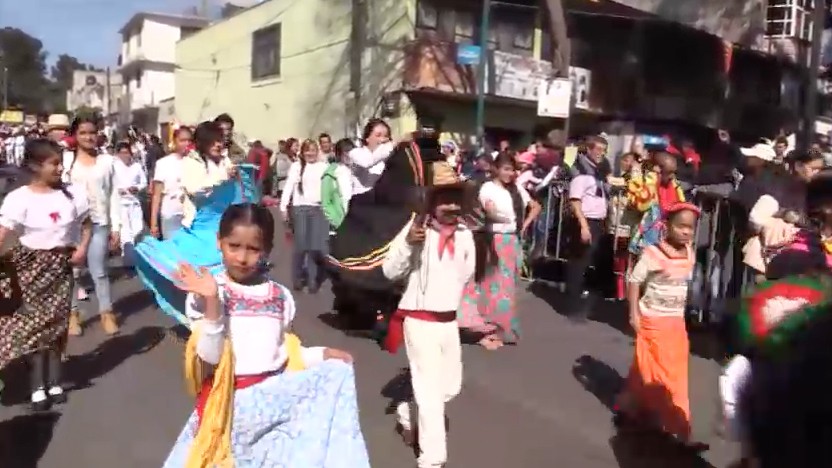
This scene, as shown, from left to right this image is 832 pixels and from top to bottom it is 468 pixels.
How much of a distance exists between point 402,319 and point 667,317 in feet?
5.77

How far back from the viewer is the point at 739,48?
28312mm

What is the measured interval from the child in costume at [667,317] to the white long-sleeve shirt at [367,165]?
108 inches

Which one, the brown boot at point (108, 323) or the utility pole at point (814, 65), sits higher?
the utility pole at point (814, 65)

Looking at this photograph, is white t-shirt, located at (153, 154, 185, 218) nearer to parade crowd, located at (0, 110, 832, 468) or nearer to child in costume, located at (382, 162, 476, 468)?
parade crowd, located at (0, 110, 832, 468)

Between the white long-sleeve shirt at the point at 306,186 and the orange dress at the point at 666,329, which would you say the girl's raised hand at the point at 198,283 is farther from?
the white long-sleeve shirt at the point at 306,186

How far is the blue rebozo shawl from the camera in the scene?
6.87 meters

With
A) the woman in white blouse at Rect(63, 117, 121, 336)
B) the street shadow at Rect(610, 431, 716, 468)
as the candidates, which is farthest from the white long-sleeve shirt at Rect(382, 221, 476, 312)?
the woman in white blouse at Rect(63, 117, 121, 336)

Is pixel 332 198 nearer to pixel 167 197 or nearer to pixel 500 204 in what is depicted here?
pixel 167 197

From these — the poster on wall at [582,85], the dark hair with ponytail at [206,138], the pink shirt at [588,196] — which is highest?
the poster on wall at [582,85]

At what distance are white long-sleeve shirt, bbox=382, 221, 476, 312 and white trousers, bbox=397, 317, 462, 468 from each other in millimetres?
108

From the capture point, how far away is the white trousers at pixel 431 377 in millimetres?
4797

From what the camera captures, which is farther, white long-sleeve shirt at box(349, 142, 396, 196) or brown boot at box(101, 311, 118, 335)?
brown boot at box(101, 311, 118, 335)

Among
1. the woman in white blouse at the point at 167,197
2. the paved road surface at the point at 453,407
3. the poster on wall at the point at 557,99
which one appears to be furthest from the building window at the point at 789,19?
the woman in white blouse at the point at 167,197

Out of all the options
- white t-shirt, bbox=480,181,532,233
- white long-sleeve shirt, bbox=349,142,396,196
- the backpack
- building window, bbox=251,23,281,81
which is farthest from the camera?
building window, bbox=251,23,281,81
